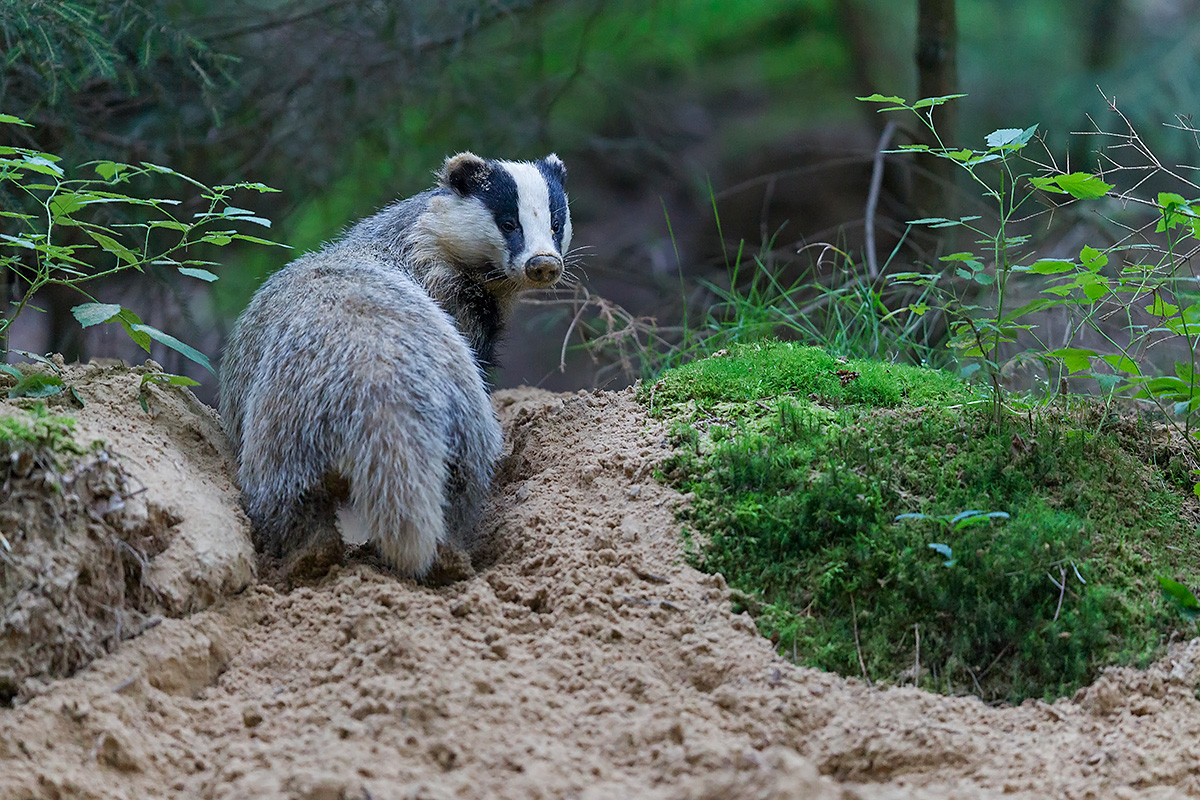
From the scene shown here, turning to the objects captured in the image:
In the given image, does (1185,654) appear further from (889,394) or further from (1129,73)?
(1129,73)

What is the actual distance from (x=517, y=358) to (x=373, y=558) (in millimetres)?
6528

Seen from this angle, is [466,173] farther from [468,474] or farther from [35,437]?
[35,437]

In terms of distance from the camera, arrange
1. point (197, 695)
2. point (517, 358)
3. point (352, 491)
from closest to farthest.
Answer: point (197, 695), point (352, 491), point (517, 358)

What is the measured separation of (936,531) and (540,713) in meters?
1.19

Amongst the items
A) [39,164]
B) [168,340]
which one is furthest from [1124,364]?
[39,164]

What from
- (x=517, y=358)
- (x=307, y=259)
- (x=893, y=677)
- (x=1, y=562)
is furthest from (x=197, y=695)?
(x=517, y=358)

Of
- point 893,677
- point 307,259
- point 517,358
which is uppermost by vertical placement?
point 307,259

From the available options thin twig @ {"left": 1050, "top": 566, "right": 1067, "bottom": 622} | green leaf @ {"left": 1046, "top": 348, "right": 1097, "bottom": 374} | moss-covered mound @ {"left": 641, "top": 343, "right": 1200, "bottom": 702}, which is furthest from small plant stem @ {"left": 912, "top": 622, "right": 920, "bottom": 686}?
green leaf @ {"left": 1046, "top": 348, "right": 1097, "bottom": 374}

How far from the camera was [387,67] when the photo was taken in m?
5.99

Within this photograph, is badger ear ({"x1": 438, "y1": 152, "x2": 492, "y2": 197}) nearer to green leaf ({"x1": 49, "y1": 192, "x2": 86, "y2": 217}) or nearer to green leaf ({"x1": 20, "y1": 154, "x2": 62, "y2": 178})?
green leaf ({"x1": 49, "y1": 192, "x2": 86, "y2": 217})

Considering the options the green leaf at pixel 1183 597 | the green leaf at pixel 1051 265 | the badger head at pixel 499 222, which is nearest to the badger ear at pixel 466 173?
the badger head at pixel 499 222

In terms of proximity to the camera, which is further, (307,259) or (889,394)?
(307,259)

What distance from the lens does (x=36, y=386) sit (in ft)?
9.55

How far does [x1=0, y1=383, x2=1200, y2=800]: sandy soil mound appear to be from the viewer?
1.94 m
